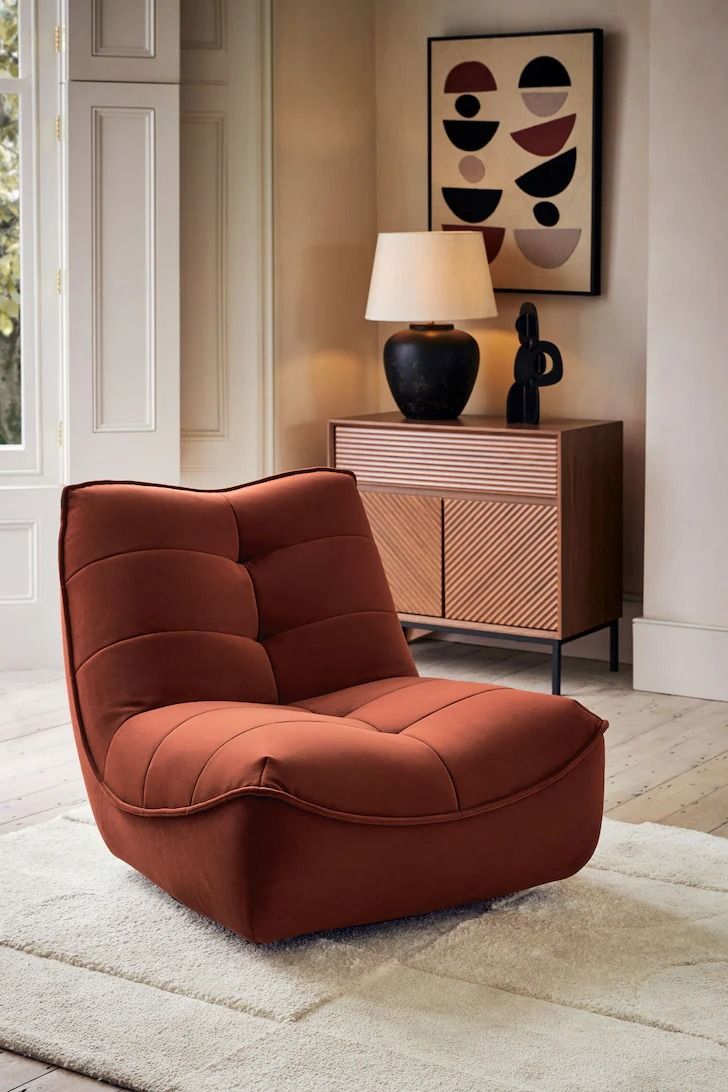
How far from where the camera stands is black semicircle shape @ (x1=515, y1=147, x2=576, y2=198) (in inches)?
205

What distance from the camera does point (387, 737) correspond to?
9.36ft

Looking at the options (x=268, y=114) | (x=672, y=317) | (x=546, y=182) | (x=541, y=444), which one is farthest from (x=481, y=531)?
(x=268, y=114)

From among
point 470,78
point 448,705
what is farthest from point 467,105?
point 448,705

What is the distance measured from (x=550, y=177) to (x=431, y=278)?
2.05ft

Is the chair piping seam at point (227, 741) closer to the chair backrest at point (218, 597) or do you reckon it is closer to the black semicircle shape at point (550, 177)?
the chair backrest at point (218, 597)

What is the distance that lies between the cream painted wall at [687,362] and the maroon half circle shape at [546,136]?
0.54m

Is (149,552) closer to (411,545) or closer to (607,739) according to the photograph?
(607,739)

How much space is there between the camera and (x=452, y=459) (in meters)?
4.98

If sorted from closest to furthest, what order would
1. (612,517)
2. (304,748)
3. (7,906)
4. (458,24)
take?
(304,748) < (7,906) < (612,517) < (458,24)

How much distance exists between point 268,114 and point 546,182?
0.99 metres

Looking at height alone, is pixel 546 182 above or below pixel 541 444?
above

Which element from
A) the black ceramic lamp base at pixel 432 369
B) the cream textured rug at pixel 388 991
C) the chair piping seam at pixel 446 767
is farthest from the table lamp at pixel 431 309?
the chair piping seam at pixel 446 767

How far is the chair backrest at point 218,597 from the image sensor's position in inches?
120

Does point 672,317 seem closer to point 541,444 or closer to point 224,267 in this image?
point 541,444
